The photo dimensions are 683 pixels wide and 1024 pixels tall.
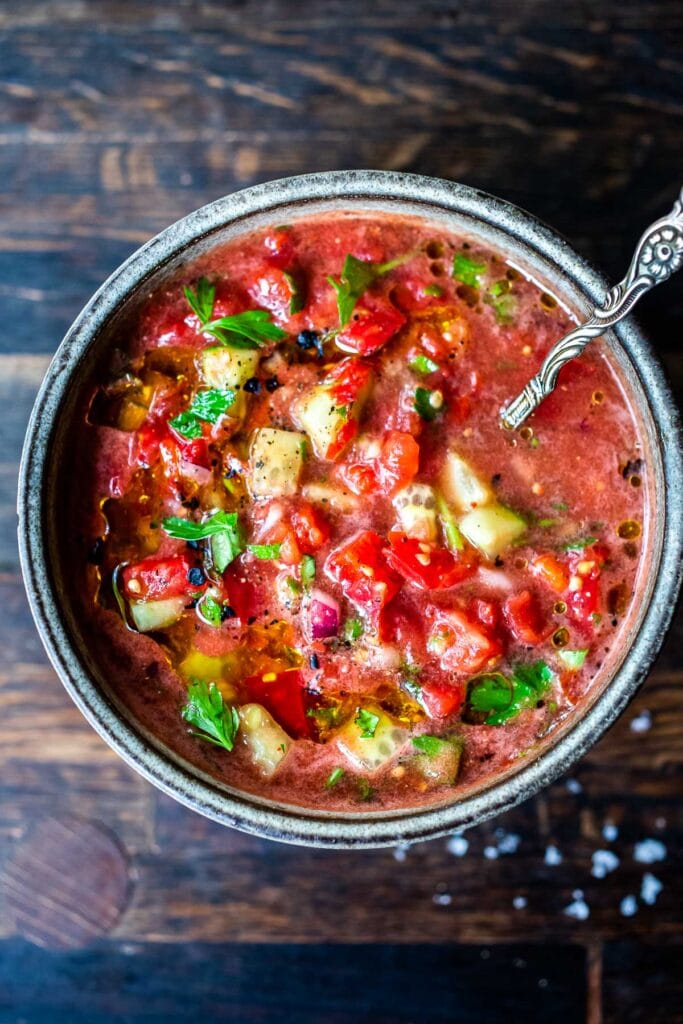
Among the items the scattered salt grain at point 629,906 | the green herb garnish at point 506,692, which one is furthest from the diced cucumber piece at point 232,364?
the scattered salt grain at point 629,906

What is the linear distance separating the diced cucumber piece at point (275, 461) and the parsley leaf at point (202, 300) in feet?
1.02

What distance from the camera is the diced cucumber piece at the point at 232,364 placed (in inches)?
91.5

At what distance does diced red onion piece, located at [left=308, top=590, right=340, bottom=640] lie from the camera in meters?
2.38

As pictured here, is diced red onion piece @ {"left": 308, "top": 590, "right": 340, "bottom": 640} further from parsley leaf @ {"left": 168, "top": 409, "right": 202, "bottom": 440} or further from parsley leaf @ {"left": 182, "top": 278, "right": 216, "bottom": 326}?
Result: parsley leaf @ {"left": 182, "top": 278, "right": 216, "bottom": 326}

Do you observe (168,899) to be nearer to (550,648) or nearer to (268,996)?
(268,996)

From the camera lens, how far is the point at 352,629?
240 cm

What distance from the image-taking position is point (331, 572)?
238 centimetres

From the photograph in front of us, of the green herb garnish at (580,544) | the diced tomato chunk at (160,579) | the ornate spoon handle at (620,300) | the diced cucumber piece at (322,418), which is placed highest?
the ornate spoon handle at (620,300)

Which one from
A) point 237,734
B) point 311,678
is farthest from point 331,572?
point 237,734

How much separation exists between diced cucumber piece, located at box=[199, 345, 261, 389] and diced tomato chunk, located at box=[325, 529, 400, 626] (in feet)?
1.58

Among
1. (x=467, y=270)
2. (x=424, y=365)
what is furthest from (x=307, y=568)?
(x=467, y=270)

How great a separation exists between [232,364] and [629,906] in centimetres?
210

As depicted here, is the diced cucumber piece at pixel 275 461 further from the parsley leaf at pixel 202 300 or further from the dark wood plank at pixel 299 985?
the dark wood plank at pixel 299 985

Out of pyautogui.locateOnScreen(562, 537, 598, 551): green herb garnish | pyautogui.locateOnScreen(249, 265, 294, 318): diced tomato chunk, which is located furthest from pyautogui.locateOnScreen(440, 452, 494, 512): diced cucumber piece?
pyautogui.locateOnScreen(249, 265, 294, 318): diced tomato chunk
